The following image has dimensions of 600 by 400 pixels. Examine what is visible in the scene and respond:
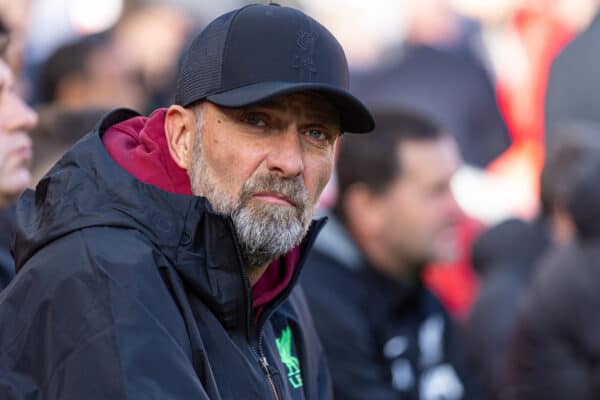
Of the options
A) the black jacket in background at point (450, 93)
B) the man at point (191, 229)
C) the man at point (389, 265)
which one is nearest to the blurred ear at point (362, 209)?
the man at point (389, 265)

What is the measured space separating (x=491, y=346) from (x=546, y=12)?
152 inches

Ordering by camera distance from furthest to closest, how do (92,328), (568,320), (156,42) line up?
(156,42) < (568,320) < (92,328)

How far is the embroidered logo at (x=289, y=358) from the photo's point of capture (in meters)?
3.14

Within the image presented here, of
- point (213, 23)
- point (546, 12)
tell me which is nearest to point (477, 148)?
point (546, 12)

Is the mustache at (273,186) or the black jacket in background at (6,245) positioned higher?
the mustache at (273,186)

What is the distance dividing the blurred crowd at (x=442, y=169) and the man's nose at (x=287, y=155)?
3.73ft

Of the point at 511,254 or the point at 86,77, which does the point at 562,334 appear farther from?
the point at 86,77

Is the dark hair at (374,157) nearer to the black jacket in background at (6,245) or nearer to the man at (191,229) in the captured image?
the black jacket in background at (6,245)

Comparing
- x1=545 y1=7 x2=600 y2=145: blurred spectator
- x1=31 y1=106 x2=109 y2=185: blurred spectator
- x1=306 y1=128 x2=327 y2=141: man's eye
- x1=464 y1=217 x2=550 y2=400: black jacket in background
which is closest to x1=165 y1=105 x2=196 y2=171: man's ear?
x1=306 y1=128 x2=327 y2=141: man's eye

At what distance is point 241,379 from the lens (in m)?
2.78

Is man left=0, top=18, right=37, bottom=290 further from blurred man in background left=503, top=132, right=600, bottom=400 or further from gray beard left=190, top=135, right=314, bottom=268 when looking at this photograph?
blurred man in background left=503, top=132, right=600, bottom=400

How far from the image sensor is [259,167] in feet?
9.41

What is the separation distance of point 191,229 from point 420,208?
2.86 m

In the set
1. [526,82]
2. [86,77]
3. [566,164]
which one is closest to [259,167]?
[566,164]
